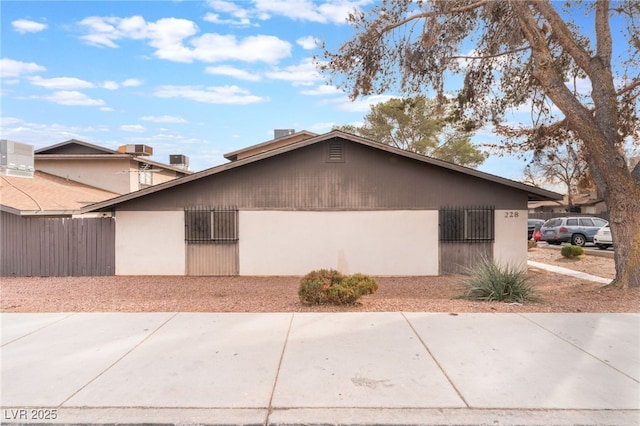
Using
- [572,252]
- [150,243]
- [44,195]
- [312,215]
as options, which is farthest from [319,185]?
[572,252]

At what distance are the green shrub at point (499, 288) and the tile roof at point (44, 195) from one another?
12.6 metres

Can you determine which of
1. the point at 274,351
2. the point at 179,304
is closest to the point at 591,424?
the point at 274,351

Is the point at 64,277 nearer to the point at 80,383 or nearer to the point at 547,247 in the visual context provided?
the point at 80,383

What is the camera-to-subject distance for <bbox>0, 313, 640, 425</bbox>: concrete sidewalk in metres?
3.99

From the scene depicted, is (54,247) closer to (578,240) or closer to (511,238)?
(511,238)

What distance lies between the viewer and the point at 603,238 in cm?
2350

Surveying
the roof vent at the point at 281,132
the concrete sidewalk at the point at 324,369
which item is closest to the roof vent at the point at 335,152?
the concrete sidewalk at the point at 324,369

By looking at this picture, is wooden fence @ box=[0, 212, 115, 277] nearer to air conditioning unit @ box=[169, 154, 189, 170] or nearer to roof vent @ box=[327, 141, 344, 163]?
roof vent @ box=[327, 141, 344, 163]

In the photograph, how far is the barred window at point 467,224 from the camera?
46.4 ft

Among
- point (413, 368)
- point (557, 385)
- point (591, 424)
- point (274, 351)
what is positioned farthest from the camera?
point (274, 351)

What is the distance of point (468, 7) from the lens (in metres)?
11.9

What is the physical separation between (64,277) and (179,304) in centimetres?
Answer: 703

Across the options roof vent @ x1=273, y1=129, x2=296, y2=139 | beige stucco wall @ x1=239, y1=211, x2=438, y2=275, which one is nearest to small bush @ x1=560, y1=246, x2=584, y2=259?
beige stucco wall @ x1=239, y1=211, x2=438, y2=275

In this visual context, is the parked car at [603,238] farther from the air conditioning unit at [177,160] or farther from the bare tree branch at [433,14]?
the air conditioning unit at [177,160]
